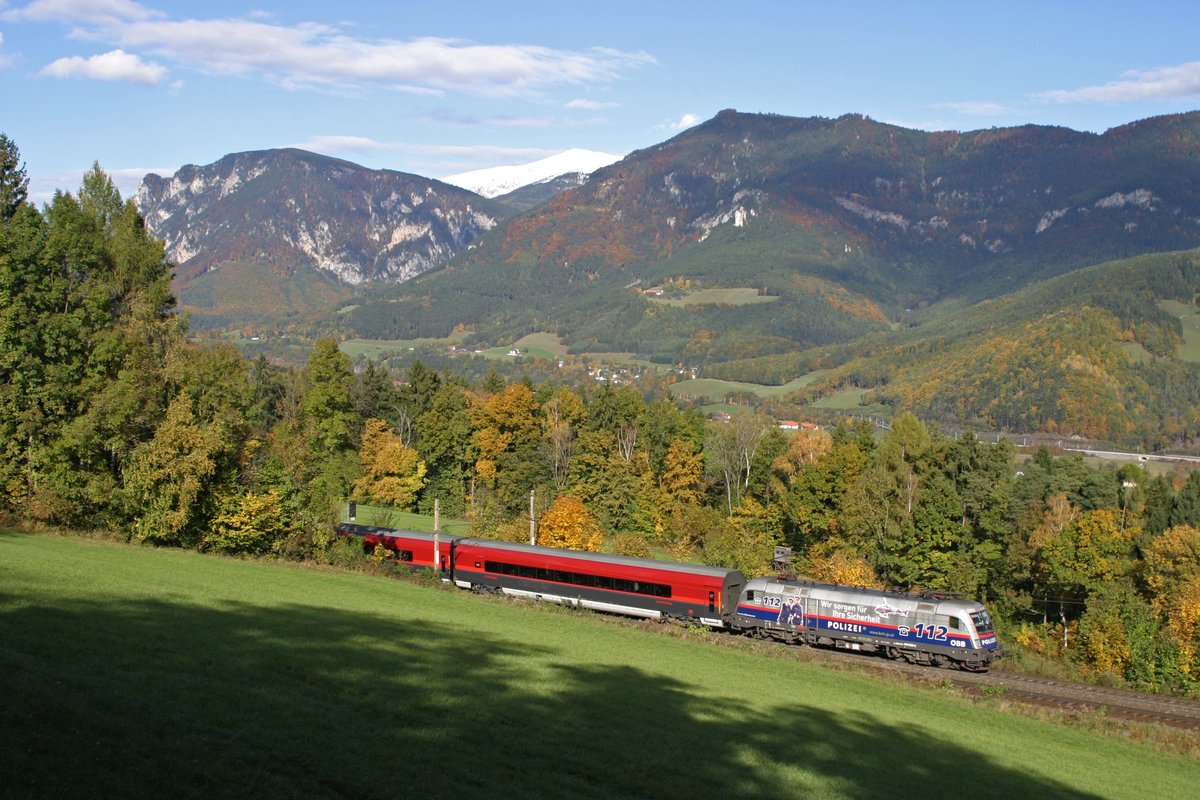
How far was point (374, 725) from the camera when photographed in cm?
1460

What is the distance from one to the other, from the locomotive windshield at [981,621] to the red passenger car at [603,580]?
31.5 ft

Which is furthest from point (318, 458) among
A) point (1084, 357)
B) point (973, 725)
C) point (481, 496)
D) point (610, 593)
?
point (1084, 357)

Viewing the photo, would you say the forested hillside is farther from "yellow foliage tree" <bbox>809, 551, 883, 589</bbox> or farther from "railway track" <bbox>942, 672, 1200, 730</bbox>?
"railway track" <bbox>942, 672, 1200, 730</bbox>

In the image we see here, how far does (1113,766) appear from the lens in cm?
2234

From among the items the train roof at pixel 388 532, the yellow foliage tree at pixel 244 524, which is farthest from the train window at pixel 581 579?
the yellow foliage tree at pixel 244 524

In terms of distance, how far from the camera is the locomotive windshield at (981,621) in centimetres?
3656

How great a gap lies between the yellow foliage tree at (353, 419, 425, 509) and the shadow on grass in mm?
52338

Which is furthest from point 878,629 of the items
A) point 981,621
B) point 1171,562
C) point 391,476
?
point 391,476

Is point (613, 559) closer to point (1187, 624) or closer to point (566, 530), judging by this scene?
point (566, 530)

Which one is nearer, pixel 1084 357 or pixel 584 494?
pixel 584 494

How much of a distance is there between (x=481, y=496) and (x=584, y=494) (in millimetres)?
9401

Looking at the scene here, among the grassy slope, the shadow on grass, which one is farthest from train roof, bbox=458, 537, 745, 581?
the shadow on grass

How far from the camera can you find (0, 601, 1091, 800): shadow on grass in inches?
457

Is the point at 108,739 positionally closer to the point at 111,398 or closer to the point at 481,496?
the point at 111,398
